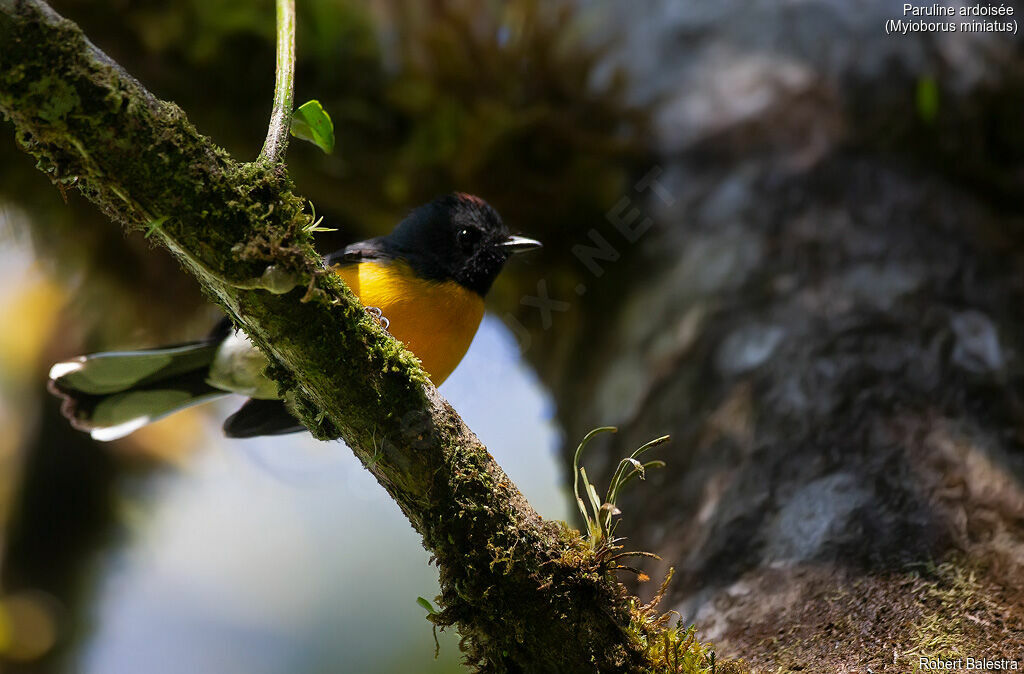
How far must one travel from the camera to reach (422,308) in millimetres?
3555

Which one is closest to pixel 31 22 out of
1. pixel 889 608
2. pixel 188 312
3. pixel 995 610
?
pixel 889 608

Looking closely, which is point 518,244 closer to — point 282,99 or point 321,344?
point 282,99

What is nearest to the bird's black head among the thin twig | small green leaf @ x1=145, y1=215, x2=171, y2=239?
the thin twig

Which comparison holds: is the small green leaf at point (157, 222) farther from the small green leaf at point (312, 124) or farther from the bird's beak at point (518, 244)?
the bird's beak at point (518, 244)

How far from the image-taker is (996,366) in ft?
9.34

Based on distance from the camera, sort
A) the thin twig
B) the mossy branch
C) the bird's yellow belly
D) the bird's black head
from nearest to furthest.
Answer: the mossy branch < the thin twig < the bird's yellow belly < the bird's black head

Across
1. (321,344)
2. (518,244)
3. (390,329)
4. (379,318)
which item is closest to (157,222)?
(321,344)

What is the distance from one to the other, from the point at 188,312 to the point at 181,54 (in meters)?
1.67

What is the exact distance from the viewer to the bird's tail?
12.2ft

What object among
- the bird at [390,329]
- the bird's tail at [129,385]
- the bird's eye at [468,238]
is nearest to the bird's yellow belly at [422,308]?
the bird at [390,329]

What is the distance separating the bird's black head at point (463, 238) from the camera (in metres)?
3.87

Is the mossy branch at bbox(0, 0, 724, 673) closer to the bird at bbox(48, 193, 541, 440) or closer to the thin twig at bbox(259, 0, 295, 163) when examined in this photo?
the thin twig at bbox(259, 0, 295, 163)

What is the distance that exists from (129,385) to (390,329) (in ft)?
4.38

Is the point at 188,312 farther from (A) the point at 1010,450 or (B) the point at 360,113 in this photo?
(A) the point at 1010,450
